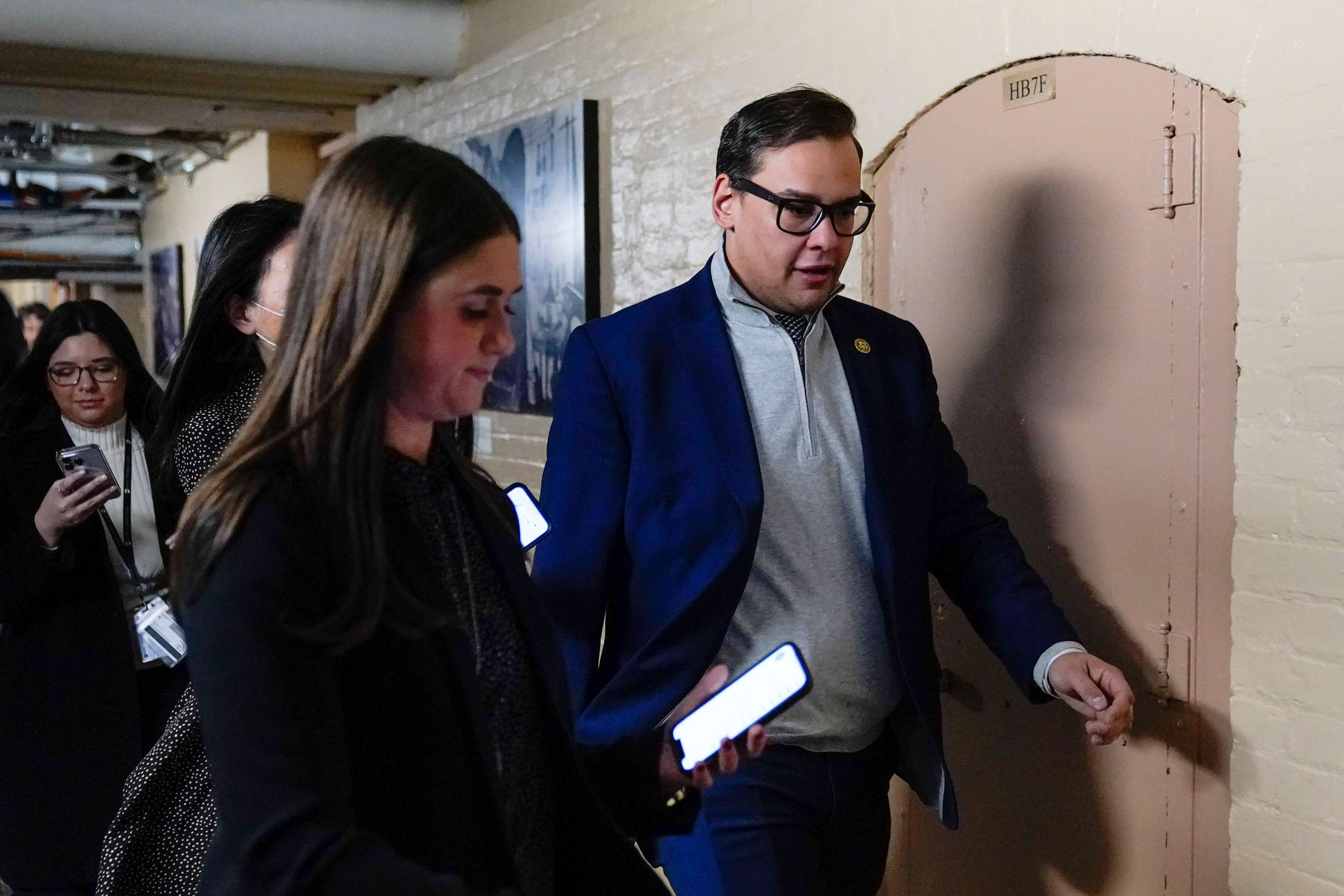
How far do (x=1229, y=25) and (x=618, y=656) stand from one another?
4.36ft

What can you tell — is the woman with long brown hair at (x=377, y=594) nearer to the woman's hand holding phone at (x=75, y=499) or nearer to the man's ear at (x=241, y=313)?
the man's ear at (x=241, y=313)

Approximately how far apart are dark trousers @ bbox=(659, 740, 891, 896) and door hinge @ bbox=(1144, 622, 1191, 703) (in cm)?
53

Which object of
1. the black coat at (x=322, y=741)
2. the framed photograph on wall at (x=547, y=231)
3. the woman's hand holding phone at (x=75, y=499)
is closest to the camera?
the black coat at (x=322, y=741)

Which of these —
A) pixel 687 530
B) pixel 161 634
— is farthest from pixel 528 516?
pixel 161 634

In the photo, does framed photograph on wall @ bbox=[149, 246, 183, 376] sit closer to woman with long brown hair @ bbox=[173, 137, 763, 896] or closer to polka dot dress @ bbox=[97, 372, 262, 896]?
polka dot dress @ bbox=[97, 372, 262, 896]

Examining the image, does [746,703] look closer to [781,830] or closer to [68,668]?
[781,830]

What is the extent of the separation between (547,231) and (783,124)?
7.47ft

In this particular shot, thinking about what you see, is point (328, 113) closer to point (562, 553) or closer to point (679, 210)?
point (679, 210)

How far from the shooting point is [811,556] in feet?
5.96

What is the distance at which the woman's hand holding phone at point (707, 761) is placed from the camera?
1241 millimetres

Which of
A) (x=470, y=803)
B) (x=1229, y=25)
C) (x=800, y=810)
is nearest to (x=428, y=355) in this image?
(x=470, y=803)

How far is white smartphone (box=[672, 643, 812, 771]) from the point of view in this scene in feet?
4.09

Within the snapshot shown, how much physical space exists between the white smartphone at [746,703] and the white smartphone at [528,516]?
1.12ft

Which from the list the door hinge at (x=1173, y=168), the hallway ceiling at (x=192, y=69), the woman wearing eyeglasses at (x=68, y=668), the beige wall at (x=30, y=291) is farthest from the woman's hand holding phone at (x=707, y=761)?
the beige wall at (x=30, y=291)
